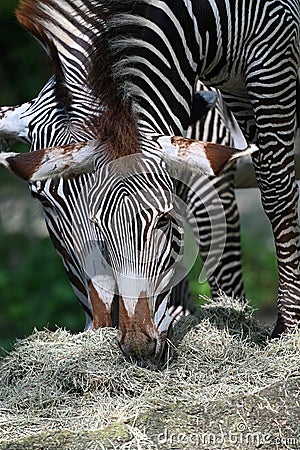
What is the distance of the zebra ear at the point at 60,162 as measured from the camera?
4.40 metres

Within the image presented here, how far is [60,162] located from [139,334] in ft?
3.09

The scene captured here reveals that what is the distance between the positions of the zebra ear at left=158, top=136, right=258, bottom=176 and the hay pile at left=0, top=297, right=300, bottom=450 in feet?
3.17

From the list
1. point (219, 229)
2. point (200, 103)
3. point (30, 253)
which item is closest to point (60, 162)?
point (200, 103)

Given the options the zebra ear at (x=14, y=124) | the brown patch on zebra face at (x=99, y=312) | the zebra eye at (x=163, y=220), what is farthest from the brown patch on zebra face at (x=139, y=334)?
the zebra ear at (x=14, y=124)

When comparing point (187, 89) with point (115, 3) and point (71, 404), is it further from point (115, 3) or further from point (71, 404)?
point (71, 404)

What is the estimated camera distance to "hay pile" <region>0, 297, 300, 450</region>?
3.73 meters

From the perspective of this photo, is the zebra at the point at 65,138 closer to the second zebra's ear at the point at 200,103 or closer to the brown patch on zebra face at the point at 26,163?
the second zebra's ear at the point at 200,103

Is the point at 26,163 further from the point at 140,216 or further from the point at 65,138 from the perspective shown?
the point at 140,216

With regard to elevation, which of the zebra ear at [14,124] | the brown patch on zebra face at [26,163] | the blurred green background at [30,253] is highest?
the zebra ear at [14,124]

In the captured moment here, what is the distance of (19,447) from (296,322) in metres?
1.90

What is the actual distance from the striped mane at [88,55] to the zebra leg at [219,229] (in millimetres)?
1793

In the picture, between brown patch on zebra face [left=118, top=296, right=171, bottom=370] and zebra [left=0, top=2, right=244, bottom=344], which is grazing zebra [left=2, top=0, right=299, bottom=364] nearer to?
brown patch on zebra face [left=118, top=296, right=171, bottom=370]

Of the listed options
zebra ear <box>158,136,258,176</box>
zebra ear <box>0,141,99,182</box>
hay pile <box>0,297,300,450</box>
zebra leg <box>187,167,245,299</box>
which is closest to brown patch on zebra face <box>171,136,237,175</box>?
zebra ear <box>158,136,258,176</box>

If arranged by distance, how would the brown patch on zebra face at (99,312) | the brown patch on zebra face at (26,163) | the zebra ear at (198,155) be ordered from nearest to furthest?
the zebra ear at (198,155) → the brown patch on zebra face at (26,163) → the brown patch on zebra face at (99,312)
